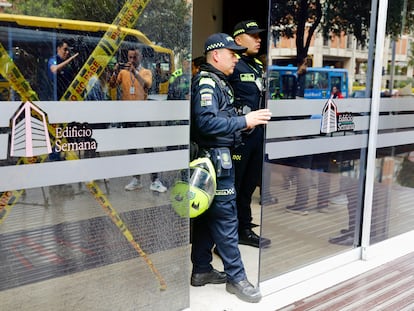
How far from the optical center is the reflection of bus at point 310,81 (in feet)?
9.87

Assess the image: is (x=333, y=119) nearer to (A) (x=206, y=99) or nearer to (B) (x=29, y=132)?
(A) (x=206, y=99)

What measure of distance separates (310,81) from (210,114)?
3.18 feet

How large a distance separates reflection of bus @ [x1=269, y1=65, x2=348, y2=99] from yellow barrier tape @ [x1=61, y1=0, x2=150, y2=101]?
1.10 meters

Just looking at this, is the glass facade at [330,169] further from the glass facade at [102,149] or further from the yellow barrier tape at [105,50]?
the yellow barrier tape at [105,50]

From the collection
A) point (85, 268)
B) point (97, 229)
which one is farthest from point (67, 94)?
point (85, 268)

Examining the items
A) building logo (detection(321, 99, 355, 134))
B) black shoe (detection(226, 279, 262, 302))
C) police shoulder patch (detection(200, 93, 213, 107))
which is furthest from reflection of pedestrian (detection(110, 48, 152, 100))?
building logo (detection(321, 99, 355, 134))

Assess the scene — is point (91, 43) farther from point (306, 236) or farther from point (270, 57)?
point (306, 236)

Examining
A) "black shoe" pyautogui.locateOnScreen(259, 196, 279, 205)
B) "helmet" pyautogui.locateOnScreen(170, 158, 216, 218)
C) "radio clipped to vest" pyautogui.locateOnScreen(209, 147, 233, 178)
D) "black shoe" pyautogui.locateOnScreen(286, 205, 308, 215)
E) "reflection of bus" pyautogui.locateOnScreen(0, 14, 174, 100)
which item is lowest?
"black shoe" pyautogui.locateOnScreen(286, 205, 308, 215)

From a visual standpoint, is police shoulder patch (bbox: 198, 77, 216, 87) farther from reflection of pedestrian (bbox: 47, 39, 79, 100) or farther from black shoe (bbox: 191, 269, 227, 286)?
black shoe (bbox: 191, 269, 227, 286)

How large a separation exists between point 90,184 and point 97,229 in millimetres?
248

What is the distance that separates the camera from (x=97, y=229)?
7.32 ft

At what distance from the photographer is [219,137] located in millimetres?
2719

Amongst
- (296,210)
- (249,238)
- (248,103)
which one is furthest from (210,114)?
(249,238)

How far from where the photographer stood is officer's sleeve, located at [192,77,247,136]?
2.63 metres
